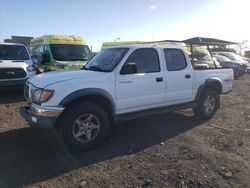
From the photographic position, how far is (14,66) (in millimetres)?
9398

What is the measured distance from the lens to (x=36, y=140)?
538cm

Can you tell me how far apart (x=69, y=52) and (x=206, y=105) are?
620 centimetres

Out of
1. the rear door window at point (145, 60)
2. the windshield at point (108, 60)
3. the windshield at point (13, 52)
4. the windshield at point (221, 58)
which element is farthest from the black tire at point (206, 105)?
the windshield at point (221, 58)

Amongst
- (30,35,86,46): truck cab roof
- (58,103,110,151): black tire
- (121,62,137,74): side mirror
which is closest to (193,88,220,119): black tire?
(121,62,137,74): side mirror

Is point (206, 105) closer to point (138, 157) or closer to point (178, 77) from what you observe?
point (178, 77)

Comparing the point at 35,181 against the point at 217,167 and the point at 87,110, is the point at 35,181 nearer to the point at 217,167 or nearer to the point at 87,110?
the point at 87,110

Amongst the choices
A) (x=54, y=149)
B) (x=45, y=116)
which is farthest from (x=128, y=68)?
(x=54, y=149)

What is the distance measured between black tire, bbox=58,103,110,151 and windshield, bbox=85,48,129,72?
88 centimetres

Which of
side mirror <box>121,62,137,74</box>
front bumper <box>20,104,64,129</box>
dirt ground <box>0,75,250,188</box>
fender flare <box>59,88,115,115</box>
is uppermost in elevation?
side mirror <box>121,62,137,74</box>

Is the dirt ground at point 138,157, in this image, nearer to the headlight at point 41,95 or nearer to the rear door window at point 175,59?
the headlight at point 41,95

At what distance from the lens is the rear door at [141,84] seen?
17.7ft

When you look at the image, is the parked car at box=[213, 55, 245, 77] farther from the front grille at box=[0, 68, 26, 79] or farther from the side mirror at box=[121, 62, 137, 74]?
the side mirror at box=[121, 62, 137, 74]

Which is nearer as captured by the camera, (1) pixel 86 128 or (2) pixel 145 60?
(1) pixel 86 128

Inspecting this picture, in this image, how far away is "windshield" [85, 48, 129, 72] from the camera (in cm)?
548
